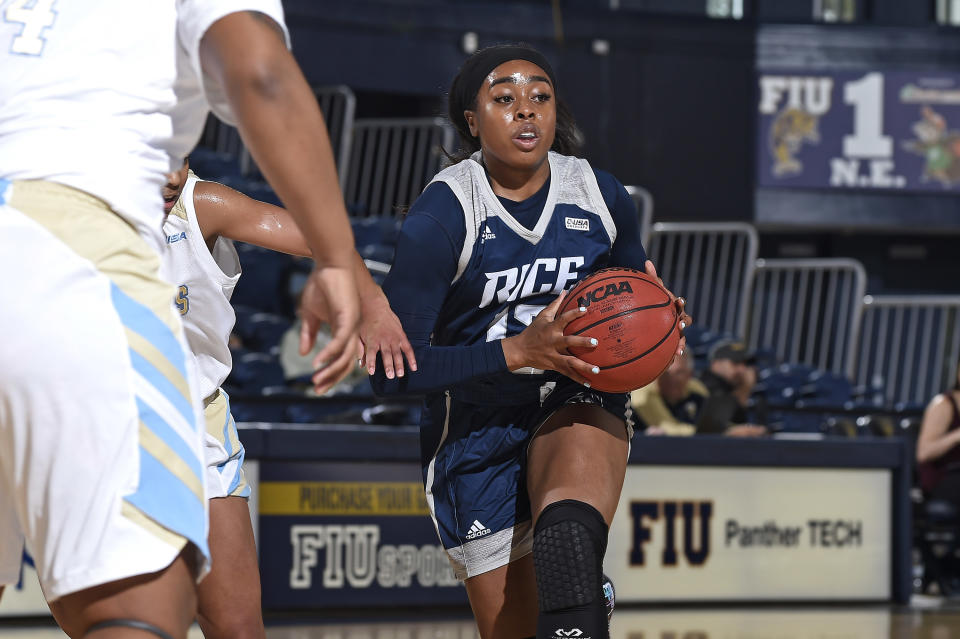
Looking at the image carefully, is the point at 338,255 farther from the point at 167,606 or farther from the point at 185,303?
the point at 185,303

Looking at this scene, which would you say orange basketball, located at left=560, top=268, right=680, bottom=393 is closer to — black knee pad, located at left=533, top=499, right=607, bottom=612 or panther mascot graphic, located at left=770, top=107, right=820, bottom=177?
black knee pad, located at left=533, top=499, right=607, bottom=612

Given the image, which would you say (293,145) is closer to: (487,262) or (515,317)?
(487,262)

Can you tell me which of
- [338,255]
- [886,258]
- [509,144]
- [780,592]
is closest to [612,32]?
[886,258]

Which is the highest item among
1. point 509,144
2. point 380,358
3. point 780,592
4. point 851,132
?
point 509,144

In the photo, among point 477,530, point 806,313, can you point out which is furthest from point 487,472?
point 806,313

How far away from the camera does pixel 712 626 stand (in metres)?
6.27

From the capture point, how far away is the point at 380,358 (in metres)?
2.89

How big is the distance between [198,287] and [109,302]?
4.37ft

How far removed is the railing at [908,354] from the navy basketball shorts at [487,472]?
9279 millimetres

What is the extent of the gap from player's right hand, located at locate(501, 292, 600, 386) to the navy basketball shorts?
0.21m

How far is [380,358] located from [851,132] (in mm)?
12679

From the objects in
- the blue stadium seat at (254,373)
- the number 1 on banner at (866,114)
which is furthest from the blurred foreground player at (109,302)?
the number 1 on banner at (866,114)

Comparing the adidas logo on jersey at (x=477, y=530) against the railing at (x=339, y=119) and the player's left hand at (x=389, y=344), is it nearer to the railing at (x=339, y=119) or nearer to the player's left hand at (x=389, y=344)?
the player's left hand at (x=389, y=344)

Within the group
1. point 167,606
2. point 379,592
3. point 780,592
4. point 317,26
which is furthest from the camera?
point 317,26
